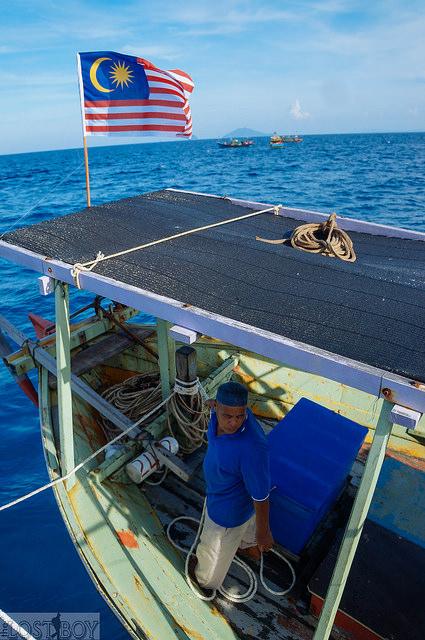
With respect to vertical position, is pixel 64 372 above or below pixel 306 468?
above

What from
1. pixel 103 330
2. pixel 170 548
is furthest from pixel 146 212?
pixel 170 548

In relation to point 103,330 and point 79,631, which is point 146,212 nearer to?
point 103,330

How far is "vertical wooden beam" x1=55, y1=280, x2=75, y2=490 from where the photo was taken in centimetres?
392

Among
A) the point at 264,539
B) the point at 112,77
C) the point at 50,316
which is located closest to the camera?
the point at 264,539

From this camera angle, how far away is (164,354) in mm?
5363

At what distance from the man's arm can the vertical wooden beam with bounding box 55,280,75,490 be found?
204 cm

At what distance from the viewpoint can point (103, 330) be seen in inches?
288

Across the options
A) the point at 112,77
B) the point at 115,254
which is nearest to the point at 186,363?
the point at 115,254

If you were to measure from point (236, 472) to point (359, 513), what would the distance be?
3.28ft

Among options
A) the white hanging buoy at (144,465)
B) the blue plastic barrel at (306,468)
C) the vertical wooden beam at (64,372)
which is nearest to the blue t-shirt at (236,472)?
the blue plastic barrel at (306,468)

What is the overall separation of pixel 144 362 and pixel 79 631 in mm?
3598

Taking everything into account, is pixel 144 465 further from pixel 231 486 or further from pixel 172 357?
pixel 231 486

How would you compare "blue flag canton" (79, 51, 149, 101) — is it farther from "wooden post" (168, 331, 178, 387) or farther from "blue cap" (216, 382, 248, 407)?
"blue cap" (216, 382, 248, 407)

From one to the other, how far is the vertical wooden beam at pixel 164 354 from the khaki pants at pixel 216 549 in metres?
2.16
